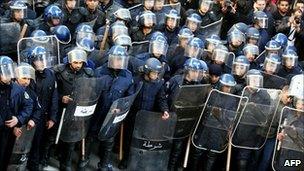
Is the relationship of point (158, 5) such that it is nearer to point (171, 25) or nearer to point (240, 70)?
point (171, 25)

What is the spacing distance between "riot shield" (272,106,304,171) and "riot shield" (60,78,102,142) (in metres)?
2.69

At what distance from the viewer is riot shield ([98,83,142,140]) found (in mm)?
10133

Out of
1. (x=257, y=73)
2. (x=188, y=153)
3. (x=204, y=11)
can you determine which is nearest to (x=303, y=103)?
(x=257, y=73)

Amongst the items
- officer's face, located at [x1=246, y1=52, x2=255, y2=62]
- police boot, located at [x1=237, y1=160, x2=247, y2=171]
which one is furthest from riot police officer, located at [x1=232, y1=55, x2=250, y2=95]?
police boot, located at [x1=237, y1=160, x2=247, y2=171]

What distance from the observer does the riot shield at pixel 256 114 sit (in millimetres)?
10570

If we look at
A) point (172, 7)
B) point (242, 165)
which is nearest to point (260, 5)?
point (172, 7)

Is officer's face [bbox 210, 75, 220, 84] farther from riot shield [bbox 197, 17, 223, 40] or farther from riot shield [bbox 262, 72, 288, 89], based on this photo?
riot shield [bbox 197, 17, 223, 40]

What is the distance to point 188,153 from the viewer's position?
11117 millimetres

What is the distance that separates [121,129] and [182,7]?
4.97m

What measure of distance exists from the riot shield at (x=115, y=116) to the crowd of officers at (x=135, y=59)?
222 mm

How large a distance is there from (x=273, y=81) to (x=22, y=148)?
4346mm

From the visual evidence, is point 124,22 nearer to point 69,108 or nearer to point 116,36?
point 116,36

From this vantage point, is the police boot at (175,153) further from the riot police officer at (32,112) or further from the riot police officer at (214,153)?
the riot police officer at (32,112)

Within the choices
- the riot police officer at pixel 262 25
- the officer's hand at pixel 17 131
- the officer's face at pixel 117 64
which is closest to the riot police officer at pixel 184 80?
the officer's face at pixel 117 64
